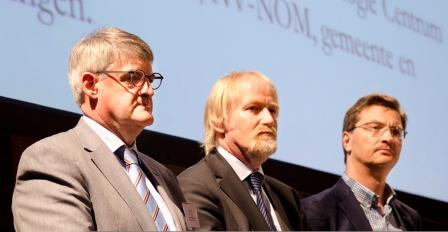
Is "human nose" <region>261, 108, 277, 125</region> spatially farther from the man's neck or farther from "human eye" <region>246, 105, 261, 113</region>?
the man's neck

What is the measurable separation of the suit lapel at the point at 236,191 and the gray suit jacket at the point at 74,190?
0.70 m

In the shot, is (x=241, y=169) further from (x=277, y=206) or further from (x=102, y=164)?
(x=102, y=164)

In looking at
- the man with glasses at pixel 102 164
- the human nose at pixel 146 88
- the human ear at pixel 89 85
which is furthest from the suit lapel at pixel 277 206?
the human ear at pixel 89 85

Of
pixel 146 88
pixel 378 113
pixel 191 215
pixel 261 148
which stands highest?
pixel 378 113

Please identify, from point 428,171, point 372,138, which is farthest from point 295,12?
point 428,171

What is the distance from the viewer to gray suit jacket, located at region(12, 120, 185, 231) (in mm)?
2660

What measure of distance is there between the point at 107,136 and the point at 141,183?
18 centimetres

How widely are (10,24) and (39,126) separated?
1.36 ft

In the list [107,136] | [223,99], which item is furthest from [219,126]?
[107,136]

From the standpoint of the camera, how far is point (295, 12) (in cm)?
488

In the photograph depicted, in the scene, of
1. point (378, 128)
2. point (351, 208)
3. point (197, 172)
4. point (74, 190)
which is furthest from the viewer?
point (378, 128)

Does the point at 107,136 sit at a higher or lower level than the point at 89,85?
lower

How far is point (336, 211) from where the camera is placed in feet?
13.7

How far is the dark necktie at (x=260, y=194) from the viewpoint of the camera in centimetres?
360
